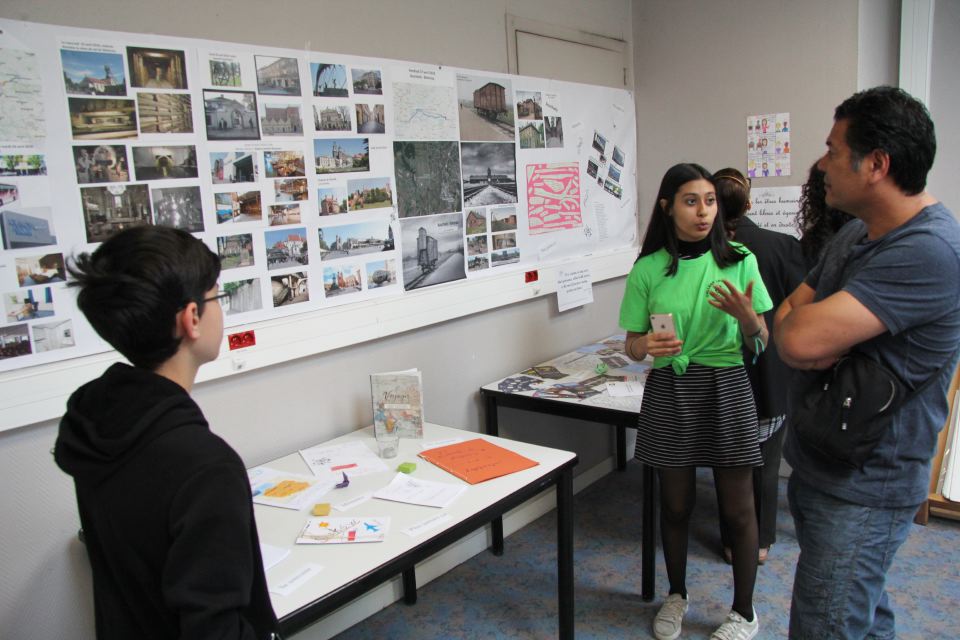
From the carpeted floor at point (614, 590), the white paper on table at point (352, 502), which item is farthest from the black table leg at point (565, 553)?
the white paper on table at point (352, 502)

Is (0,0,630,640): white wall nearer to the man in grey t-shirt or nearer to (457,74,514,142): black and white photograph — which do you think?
(457,74,514,142): black and white photograph

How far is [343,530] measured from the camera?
5.54 ft

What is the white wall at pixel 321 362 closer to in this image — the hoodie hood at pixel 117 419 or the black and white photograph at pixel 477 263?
the black and white photograph at pixel 477 263

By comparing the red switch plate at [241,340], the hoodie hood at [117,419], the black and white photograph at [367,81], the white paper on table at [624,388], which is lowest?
the white paper on table at [624,388]

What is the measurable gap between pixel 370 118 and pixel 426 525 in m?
1.39

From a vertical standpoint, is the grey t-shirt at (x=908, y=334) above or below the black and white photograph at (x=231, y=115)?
below

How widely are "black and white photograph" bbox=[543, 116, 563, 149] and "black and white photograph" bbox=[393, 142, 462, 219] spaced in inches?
24.3

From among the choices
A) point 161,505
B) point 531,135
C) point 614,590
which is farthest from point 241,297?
point 614,590

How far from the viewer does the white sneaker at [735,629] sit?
2287 mm

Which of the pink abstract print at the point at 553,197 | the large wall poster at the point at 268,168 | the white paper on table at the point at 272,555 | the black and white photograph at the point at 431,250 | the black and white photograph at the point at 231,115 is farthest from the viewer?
the pink abstract print at the point at 553,197

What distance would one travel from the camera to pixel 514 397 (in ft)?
9.19

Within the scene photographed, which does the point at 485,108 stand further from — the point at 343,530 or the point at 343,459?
the point at 343,530

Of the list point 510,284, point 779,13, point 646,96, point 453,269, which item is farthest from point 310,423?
point 779,13

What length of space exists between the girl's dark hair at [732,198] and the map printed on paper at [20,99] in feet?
7.07
